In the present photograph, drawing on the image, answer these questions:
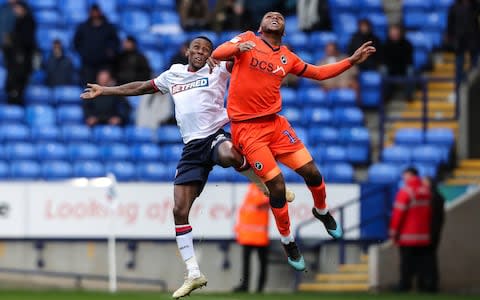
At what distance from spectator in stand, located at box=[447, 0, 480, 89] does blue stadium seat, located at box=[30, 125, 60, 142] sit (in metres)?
6.33

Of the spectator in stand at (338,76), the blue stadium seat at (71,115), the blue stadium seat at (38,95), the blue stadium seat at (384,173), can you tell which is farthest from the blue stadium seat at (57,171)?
the blue stadium seat at (384,173)

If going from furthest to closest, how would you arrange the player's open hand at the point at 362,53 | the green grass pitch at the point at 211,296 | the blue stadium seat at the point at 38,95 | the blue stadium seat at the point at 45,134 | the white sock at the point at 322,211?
the blue stadium seat at the point at 38,95, the blue stadium seat at the point at 45,134, the green grass pitch at the point at 211,296, the white sock at the point at 322,211, the player's open hand at the point at 362,53

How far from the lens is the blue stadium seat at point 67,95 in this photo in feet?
89.5

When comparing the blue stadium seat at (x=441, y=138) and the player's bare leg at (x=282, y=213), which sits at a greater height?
the blue stadium seat at (x=441, y=138)

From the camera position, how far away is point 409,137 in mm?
25562

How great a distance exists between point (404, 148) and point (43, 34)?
23.0 ft

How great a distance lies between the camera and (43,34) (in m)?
28.8

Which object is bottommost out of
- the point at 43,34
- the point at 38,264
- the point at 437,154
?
the point at 38,264

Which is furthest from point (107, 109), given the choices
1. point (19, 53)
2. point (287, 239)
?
point (287, 239)

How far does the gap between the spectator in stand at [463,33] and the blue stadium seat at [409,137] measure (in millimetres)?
979

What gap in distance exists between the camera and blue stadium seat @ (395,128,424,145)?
25.6 metres

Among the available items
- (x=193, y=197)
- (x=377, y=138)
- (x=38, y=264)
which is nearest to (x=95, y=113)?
(x=38, y=264)

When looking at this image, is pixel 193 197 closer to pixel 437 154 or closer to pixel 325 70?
pixel 325 70

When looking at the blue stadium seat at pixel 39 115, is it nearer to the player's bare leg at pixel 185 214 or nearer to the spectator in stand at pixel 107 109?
the spectator in stand at pixel 107 109
